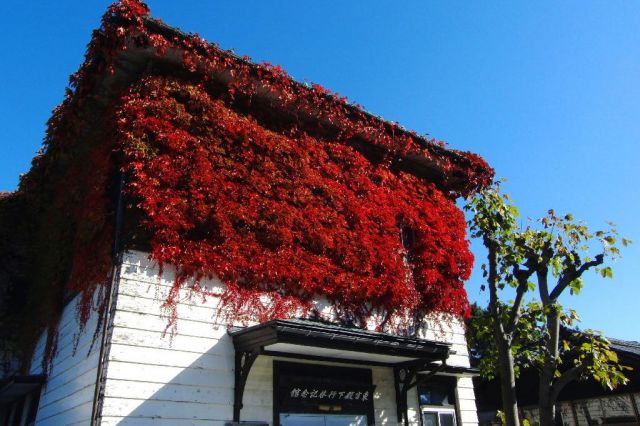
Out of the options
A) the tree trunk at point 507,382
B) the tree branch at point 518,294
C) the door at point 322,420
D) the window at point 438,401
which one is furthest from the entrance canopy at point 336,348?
the tree branch at point 518,294

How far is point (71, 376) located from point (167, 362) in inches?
76.7

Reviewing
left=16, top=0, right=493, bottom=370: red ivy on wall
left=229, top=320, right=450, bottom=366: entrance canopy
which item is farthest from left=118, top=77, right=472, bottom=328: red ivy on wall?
left=229, top=320, right=450, bottom=366: entrance canopy

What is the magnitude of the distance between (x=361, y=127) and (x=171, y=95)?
416 cm

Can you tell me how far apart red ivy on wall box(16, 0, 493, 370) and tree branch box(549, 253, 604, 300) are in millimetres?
2104

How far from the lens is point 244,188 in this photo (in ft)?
29.9

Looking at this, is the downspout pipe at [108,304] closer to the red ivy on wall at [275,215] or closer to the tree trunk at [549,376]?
the red ivy on wall at [275,215]

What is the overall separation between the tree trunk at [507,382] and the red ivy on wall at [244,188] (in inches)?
63.6

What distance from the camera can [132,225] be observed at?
795 centimetres

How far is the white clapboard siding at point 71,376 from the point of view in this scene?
727 cm

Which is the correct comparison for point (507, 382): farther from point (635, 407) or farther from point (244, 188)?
point (635, 407)

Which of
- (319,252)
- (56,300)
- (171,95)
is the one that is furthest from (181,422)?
(171,95)

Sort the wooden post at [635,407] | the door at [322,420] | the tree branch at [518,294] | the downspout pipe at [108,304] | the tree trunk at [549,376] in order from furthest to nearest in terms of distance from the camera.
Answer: the wooden post at [635,407], the tree branch at [518,294], the tree trunk at [549,376], the door at [322,420], the downspout pipe at [108,304]

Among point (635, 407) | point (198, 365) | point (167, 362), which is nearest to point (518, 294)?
point (198, 365)

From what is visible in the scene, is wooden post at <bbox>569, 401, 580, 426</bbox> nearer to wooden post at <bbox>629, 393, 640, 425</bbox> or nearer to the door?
wooden post at <bbox>629, 393, 640, 425</bbox>
